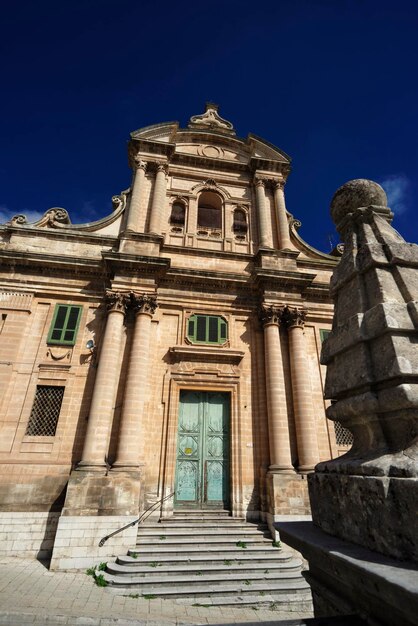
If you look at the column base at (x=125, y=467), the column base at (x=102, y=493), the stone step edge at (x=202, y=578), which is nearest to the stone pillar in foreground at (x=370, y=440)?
the stone step edge at (x=202, y=578)

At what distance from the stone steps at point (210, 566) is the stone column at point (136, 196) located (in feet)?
33.6

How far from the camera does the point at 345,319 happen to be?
298 centimetres

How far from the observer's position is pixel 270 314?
468 inches

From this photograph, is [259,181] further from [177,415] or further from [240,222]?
[177,415]

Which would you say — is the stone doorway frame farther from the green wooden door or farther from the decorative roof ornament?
the decorative roof ornament

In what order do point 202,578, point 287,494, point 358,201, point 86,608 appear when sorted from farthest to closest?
point 287,494, point 202,578, point 86,608, point 358,201

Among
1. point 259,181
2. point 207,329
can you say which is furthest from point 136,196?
point 207,329

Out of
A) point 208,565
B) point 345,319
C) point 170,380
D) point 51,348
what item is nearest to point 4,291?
point 51,348

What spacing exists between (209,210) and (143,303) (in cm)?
752

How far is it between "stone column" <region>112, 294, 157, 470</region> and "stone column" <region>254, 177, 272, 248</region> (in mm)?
5664

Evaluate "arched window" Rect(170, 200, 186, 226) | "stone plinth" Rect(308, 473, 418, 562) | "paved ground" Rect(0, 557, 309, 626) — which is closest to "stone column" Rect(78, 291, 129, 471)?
"paved ground" Rect(0, 557, 309, 626)

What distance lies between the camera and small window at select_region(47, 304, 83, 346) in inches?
425

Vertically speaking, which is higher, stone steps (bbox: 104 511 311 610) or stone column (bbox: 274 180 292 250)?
stone column (bbox: 274 180 292 250)

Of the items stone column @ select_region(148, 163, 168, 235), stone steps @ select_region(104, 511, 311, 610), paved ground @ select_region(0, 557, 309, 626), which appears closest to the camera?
paved ground @ select_region(0, 557, 309, 626)
